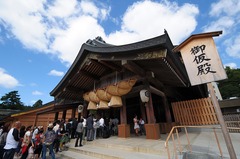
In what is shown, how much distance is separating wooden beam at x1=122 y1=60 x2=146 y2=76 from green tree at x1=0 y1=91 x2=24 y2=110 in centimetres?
3998

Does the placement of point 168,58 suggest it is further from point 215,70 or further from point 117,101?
point 117,101

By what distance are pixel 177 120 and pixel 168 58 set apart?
6.81 m

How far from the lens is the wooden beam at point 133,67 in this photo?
5480mm

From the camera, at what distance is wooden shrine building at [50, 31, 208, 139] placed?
4.93 metres

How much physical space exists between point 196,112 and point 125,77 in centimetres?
589

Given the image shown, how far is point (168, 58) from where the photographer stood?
4.58 metres

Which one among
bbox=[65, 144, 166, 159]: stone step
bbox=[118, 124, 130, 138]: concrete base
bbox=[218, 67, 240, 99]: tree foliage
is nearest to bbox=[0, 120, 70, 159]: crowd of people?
bbox=[65, 144, 166, 159]: stone step

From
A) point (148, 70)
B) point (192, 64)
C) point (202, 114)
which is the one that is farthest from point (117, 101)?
point (202, 114)

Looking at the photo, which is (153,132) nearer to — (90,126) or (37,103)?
(90,126)

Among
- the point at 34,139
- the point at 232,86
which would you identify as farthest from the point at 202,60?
the point at 232,86

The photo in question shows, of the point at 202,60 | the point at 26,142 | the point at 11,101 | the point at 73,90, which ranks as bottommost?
the point at 26,142

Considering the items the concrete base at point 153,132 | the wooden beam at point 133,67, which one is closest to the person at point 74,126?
the concrete base at point 153,132

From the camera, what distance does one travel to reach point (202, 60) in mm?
2725

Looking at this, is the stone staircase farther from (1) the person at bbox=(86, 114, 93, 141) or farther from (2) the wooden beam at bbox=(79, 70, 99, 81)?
(2) the wooden beam at bbox=(79, 70, 99, 81)
